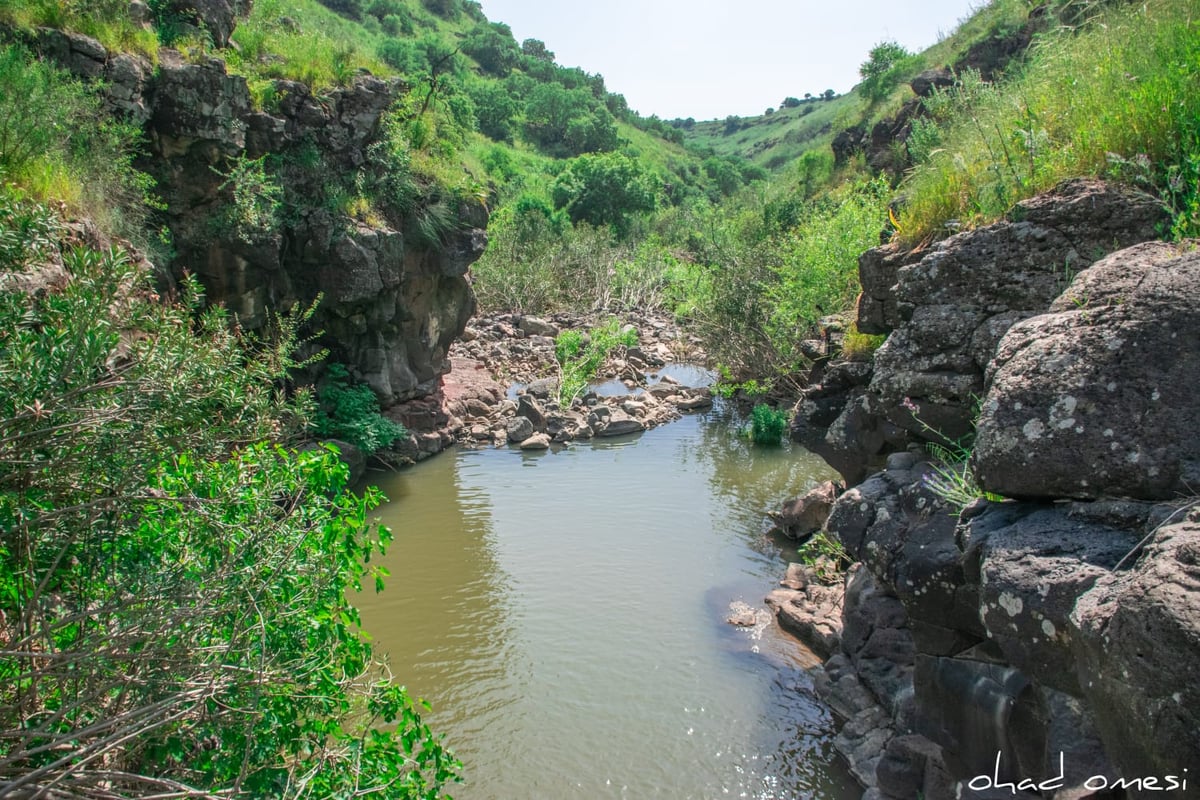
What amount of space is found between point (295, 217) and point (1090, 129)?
506 inches

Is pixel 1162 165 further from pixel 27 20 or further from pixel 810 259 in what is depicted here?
pixel 27 20

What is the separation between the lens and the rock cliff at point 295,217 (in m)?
11.6

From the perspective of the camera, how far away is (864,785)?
6.34 m

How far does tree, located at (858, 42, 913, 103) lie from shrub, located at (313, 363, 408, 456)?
105 feet

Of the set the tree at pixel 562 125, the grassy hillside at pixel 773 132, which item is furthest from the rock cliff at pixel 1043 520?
the grassy hillside at pixel 773 132

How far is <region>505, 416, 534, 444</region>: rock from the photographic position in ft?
60.5

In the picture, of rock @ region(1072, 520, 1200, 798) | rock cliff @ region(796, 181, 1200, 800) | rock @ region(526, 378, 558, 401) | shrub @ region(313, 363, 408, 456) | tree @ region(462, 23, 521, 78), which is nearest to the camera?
rock @ region(1072, 520, 1200, 798)

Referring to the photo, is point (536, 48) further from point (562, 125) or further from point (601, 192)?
point (601, 192)

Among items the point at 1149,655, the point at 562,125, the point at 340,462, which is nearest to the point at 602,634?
the point at 340,462

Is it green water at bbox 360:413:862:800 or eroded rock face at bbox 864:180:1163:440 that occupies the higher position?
eroded rock face at bbox 864:180:1163:440

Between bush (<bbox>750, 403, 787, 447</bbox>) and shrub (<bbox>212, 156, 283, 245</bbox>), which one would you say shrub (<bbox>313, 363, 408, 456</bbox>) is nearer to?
shrub (<bbox>212, 156, 283, 245</bbox>)

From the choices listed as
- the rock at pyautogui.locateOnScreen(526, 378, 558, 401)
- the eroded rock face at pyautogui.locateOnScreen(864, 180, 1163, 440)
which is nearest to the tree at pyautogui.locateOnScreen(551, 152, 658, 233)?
the rock at pyautogui.locateOnScreen(526, 378, 558, 401)

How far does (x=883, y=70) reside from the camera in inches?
1465
